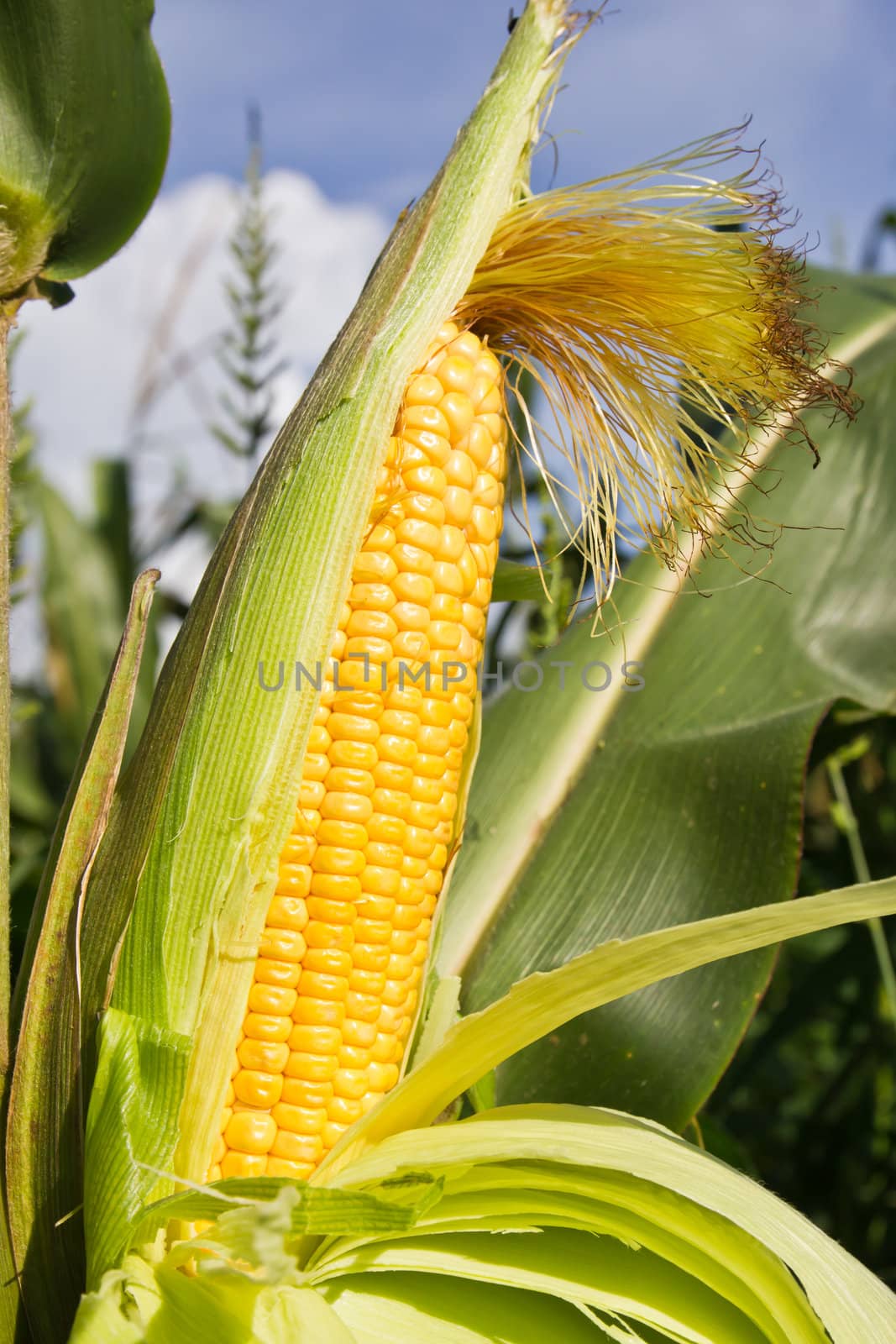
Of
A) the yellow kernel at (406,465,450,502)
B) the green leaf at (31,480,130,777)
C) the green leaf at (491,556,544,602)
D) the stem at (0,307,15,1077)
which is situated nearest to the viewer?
the stem at (0,307,15,1077)

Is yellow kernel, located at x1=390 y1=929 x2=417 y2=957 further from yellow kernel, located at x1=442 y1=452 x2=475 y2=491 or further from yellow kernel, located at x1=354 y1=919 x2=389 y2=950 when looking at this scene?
yellow kernel, located at x1=442 y1=452 x2=475 y2=491

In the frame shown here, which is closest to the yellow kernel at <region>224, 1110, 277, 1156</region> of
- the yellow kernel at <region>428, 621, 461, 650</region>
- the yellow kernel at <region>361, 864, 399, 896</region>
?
the yellow kernel at <region>361, 864, 399, 896</region>

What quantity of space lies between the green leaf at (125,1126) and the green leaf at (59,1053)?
0.05 meters

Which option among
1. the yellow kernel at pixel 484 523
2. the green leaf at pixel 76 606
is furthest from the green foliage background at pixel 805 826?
the yellow kernel at pixel 484 523

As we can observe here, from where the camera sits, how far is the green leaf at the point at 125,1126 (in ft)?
2.59

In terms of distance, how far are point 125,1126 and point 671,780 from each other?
942 mm

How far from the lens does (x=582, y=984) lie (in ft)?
2.84

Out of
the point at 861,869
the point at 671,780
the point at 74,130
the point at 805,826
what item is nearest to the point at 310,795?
the point at 74,130

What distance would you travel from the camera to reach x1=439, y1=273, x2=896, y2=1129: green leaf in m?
1.34

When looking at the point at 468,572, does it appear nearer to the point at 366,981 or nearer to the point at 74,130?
the point at 366,981

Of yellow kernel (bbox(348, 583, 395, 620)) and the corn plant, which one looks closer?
the corn plant

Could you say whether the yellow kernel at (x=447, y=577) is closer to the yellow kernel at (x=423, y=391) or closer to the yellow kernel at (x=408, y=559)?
the yellow kernel at (x=408, y=559)

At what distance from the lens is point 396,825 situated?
37.5 inches

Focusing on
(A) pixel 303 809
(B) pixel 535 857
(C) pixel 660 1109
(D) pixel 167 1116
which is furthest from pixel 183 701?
(C) pixel 660 1109
